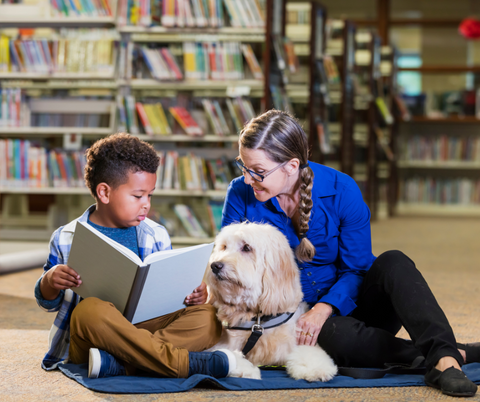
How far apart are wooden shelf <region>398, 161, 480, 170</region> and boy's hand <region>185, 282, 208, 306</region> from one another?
7.71 m

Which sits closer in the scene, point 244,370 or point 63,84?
point 244,370

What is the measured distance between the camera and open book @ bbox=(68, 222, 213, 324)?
1.46m

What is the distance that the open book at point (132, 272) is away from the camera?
146 centimetres

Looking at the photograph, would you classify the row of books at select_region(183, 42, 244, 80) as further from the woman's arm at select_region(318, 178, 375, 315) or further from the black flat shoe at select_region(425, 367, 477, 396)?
the black flat shoe at select_region(425, 367, 477, 396)

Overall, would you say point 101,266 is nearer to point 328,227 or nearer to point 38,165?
point 328,227

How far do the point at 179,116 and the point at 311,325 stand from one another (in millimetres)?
3061

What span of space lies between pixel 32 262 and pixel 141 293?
2391 mm

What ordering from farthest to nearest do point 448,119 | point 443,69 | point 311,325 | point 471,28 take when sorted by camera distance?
1. point 443,69
2. point 448,119
3. point 471,28
4. point 311,325

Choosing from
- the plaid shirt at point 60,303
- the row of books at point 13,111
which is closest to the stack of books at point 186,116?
the row of books at point 13,111

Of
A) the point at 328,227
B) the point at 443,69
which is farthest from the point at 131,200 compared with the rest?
the point at 443,69

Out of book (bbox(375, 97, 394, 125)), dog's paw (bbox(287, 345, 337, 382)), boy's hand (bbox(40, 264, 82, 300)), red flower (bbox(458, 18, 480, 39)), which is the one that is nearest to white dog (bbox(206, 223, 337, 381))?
dog's paw (bbox(287, 345, 337, 382))

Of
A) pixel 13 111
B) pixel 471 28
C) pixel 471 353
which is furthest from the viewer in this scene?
pixel 471 28

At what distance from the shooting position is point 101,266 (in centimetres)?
150

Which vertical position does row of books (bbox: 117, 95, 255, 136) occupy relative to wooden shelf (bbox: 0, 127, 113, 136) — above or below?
above
